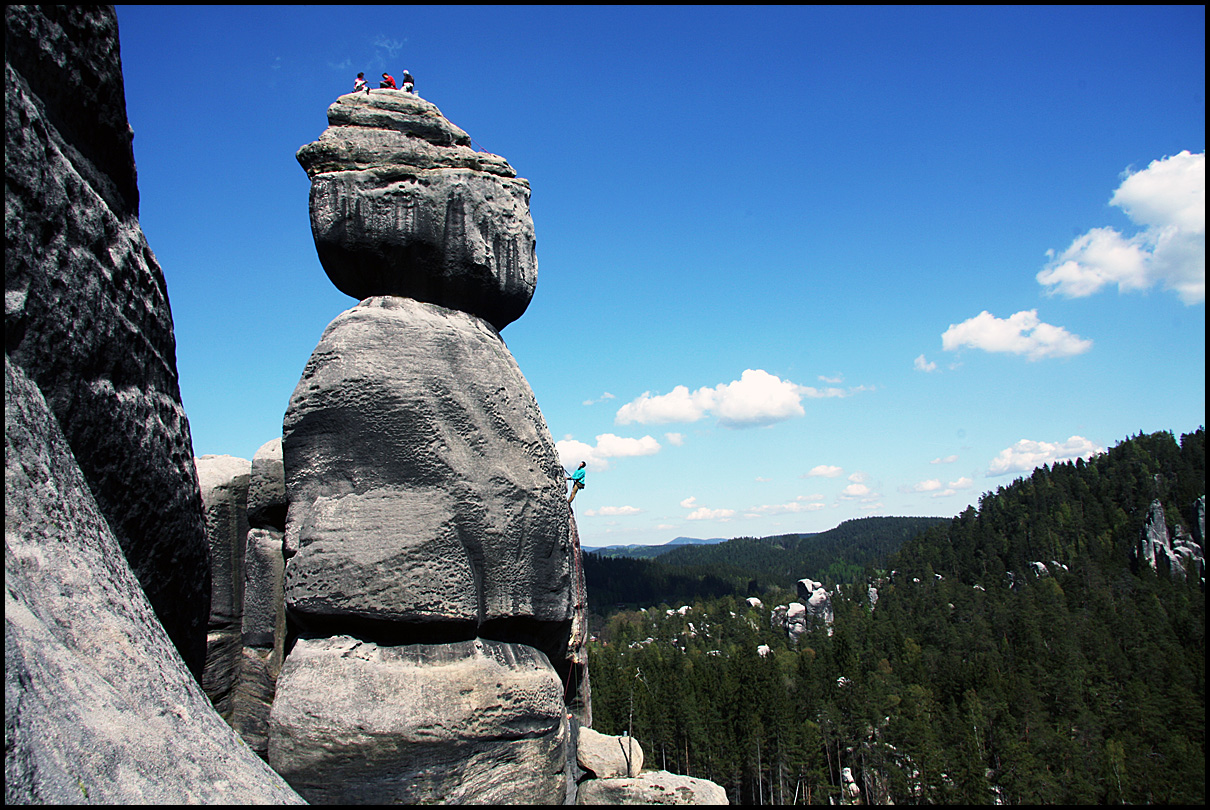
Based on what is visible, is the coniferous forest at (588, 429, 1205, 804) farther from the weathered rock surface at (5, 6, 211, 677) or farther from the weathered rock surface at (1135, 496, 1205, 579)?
the weathered rock surface at (5, 6, 211, 677)

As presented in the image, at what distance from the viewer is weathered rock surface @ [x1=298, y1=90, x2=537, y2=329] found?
246 inches

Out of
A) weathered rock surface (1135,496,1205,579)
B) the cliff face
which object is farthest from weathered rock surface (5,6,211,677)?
weathered rock surface (1135,496,1205,579)

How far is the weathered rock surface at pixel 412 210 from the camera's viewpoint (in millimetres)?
6258

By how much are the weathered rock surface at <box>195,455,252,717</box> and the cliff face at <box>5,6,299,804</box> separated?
2914 mm

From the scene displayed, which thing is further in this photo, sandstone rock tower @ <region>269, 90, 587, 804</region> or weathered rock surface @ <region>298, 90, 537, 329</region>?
weathered rock surface @ <region>298, 90, 537, 329</region>

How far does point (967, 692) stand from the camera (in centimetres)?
4691

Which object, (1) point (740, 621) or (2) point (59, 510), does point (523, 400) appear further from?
(1) point (740, 621)

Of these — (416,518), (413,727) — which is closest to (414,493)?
(416,518)

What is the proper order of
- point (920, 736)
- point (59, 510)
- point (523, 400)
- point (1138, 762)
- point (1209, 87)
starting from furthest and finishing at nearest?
point (920, 736) < point (1138, 762) < point (523, 400) < point (1209, 87) < point (59, 510)

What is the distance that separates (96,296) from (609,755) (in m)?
10.1

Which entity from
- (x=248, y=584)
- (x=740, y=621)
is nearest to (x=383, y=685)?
(x=248, y=584)

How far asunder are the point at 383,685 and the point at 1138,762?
4470cm

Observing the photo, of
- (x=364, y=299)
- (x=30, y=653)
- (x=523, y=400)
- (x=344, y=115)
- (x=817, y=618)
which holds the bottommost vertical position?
(x=817, y=618)

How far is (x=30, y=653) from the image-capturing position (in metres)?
1.92
